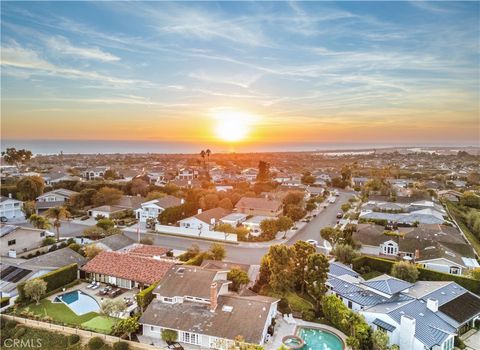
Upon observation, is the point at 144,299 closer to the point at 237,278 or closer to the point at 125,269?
the point at 125,269

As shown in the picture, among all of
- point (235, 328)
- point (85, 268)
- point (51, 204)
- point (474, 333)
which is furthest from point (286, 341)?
point (51, 204)

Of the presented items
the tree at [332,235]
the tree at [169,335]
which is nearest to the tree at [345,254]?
the tree at [332,235]

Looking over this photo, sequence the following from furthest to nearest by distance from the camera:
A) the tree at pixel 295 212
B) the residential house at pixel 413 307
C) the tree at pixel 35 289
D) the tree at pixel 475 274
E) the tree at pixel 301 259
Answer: the tree at pixel 295 212 < the tree at pixel 301 259 < the tree at pixel 475 274 < the tree at pixel 35 289 < the residential house at pixel 413 307

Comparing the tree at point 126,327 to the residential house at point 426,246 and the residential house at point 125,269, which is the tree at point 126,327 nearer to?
the residential house at point 125,269

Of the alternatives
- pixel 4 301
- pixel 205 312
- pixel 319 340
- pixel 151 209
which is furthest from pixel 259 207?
pixel 4 301

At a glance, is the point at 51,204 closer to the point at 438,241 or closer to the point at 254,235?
the point at 254,235

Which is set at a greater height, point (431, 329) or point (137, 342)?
point (431, 329)

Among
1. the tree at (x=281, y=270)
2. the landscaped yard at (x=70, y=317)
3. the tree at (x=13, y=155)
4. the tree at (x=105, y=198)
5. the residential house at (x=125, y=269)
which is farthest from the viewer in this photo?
the tree at (x=13, y=155)
